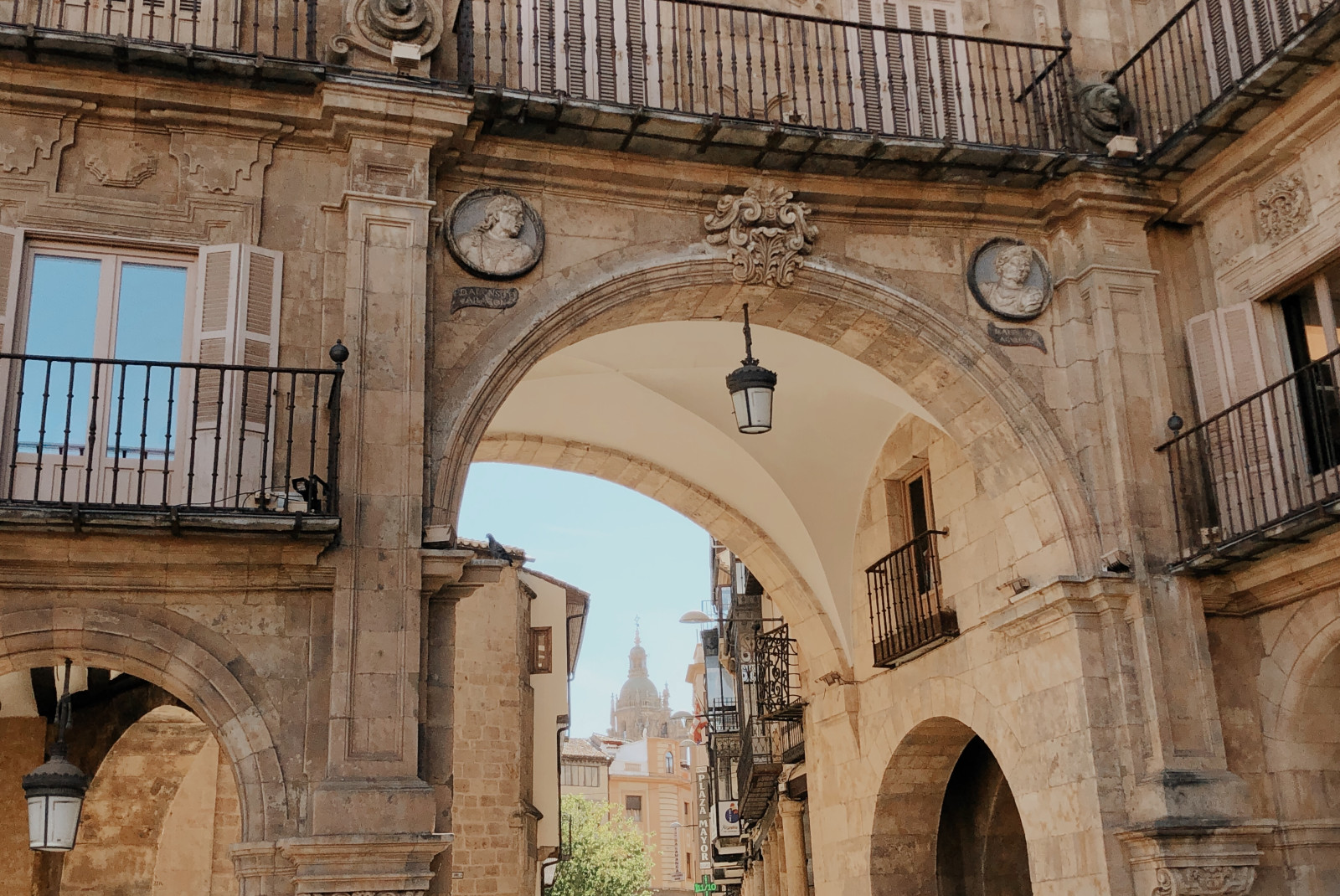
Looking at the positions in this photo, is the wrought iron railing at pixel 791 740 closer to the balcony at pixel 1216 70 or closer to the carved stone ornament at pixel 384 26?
the balcony at pixel 1216 70

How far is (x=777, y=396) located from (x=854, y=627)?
238 centimetres

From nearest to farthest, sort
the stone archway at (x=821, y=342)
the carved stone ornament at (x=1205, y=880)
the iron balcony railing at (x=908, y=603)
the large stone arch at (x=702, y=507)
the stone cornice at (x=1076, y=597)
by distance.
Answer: the carved stone ornament at (x=1205, y=880), the stone archway at (x=821, y=342), the stone cornice at (x=1076, y=597), the iron balcony railing at (x=908, y=603), the large stone arch at (x=702, y=507)

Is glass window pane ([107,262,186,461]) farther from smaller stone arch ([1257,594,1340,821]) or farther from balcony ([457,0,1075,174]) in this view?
smaller stone arch ([1257,594,1340,821])

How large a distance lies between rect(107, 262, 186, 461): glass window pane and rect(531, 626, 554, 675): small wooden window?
12994 mm

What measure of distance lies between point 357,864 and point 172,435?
9.31ft

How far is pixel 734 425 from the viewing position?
13914 millimetres

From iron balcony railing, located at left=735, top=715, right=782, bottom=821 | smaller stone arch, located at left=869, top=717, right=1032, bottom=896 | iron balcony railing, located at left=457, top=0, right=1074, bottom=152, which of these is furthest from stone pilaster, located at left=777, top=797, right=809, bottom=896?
iron balcony railing, located at left=457, top=0, right=1074, bottom=152

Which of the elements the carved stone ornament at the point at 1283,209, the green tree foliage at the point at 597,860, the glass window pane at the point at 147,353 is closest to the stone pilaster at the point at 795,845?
the carved stone ornament at the point at 1283,209

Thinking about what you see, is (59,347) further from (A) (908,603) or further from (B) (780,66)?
(A) (908,603)

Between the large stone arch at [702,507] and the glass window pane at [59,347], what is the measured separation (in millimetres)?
Answer: 5709

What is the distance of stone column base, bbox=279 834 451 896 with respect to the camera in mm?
8023

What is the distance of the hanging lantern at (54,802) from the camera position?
8.48 metres

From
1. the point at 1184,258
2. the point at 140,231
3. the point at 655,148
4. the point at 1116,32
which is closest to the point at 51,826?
the point at 140,231

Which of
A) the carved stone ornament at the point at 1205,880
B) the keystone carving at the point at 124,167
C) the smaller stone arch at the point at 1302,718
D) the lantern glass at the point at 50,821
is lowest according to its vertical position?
the carved stone ornament at the point at 1205,880
